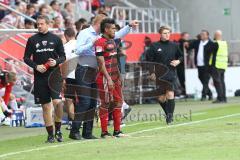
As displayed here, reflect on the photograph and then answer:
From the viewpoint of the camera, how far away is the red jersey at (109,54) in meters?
15.7

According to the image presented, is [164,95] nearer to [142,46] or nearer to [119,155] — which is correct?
[119,155]

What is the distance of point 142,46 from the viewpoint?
31922mm

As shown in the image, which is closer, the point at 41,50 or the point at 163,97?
the point at 41,50

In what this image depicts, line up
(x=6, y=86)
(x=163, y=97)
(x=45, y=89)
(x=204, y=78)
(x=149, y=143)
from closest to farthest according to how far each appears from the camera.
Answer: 1. (x=149, y=143)
2. (x=45, y=89)
3. (x=163, y=97)
4. (x=6, y=86)
5. (x=204, y=78)

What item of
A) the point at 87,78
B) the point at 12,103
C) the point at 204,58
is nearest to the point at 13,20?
the point at 12,103

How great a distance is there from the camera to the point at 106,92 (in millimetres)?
15727

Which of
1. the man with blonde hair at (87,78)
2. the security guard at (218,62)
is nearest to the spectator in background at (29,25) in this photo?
the security guard at (218,62)

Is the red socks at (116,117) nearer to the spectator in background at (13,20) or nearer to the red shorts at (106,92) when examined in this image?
the red shorts at (106,92)

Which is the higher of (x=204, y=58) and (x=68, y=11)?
(x=68, y=11)

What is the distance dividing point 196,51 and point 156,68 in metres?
10.9

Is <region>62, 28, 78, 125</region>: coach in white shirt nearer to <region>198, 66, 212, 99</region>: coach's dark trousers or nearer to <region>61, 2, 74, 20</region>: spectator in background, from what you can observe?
<region>61, 2, 74, 20</region>: spectator in background

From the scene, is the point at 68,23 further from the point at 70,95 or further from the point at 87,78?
the point at 87,78

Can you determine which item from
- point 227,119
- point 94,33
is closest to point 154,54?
point 227,119

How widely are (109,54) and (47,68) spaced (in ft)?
3.74
